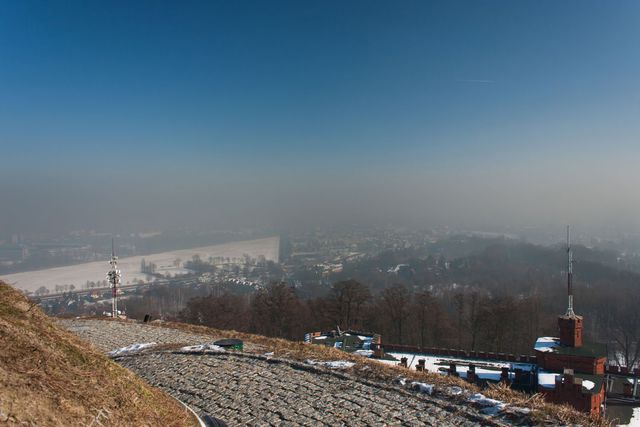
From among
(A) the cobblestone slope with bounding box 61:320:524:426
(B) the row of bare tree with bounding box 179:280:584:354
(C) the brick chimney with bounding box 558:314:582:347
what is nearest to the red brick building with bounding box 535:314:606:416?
(C) the brick chimney with bounding box 558:314:582:347

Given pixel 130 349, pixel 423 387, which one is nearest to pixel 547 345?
pixel 423 387

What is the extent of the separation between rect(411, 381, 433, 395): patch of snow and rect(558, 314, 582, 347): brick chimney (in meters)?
13.2

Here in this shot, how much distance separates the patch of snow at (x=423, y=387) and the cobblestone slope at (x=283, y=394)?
207mm

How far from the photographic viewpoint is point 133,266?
90.8 metres

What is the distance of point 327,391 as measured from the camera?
937 cm

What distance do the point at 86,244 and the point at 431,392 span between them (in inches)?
4064

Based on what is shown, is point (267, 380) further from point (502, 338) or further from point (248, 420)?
point (502, 338)

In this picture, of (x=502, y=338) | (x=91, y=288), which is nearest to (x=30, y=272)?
(x=91, y=288)

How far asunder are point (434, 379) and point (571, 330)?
502 inches

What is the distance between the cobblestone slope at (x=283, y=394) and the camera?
7.94 m

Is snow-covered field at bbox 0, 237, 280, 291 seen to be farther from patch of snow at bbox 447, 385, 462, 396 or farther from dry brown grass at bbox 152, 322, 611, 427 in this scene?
patch of snow at bbox 447, 385, 462, 396

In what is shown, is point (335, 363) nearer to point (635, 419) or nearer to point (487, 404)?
point (487, 404)

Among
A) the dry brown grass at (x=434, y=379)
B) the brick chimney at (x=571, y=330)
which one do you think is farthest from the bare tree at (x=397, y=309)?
the dry brown grass at (x=434, y=379)

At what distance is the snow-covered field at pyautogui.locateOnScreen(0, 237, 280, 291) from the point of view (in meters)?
68.6
